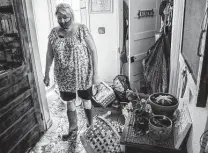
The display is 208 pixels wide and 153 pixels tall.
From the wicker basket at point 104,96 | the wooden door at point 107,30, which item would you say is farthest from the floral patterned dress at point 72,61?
the wooden door at point 107,30

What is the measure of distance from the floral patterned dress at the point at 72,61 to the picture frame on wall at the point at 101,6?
1.58 meters

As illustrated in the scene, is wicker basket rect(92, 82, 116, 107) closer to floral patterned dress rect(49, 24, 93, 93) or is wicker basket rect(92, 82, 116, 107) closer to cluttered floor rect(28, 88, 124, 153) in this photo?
cluttered floor rect(28, 88, 124, 153)

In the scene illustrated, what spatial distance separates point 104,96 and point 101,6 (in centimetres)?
163

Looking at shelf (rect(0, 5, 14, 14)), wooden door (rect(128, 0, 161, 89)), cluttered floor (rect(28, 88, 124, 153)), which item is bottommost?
cluttered floor (rect(28, 88, 124, 153))

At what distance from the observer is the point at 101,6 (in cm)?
361

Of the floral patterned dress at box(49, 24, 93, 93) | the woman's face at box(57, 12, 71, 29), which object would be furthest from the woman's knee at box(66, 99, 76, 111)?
the woman's face at box(57, 12, 71, 29)

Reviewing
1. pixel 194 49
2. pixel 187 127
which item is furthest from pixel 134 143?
pixel 194 49

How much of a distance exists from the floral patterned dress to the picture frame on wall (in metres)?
1.58

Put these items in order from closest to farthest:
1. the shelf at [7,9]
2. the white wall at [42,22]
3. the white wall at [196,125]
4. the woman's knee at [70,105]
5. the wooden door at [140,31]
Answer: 1. the white wall at [196,125]
2. the shelf at [7,9]
3. the woman's knee at [70,105]
4. the wooden door at [140,31]
5. the white wall at [42,22]

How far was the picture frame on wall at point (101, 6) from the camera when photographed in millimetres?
3559

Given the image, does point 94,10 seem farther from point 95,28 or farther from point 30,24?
point 30,24

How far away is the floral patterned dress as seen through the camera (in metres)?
2.15

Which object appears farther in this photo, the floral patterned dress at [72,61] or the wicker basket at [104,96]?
the wicker basket at [104,96]

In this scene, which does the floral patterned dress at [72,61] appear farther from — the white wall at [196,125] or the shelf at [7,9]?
the white wall at [196,125]
